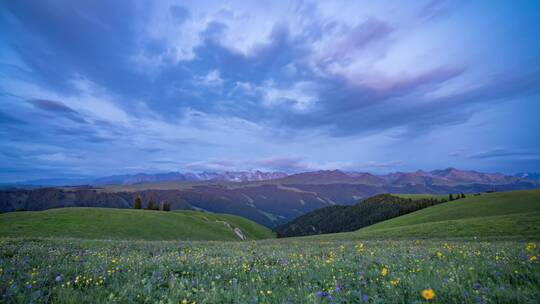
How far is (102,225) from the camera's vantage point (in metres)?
50.0

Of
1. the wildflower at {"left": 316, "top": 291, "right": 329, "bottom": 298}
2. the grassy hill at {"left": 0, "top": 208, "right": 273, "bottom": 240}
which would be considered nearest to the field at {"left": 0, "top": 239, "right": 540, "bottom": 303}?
the wildflower at {"left": 316, "top": 291, "right": 329, "bottom": 298}

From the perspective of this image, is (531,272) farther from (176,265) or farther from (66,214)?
(66,214)

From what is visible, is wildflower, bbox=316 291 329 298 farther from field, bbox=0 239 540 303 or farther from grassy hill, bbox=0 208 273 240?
grassy hill, bbox=0 208 273 240

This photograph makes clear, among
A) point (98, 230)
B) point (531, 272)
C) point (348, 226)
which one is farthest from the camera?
point (348, 226)

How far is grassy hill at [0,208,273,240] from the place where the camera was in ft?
138

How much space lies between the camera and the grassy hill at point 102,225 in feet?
138

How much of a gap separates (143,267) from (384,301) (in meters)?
6.50

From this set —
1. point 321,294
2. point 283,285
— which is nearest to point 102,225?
point 283,285

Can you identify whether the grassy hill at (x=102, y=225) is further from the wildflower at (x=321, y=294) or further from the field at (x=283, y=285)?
the wildflower at (x=321, y=294)

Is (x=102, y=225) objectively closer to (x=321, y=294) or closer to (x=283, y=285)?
(x=283, y=285)

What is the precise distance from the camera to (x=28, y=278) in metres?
5.78

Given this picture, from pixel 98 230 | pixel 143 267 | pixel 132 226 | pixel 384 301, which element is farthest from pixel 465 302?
pixel 132 226

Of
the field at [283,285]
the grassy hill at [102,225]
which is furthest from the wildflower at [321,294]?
the grassy hill at [102,225]

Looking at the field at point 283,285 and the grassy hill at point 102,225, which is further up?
the field at point 283,285
